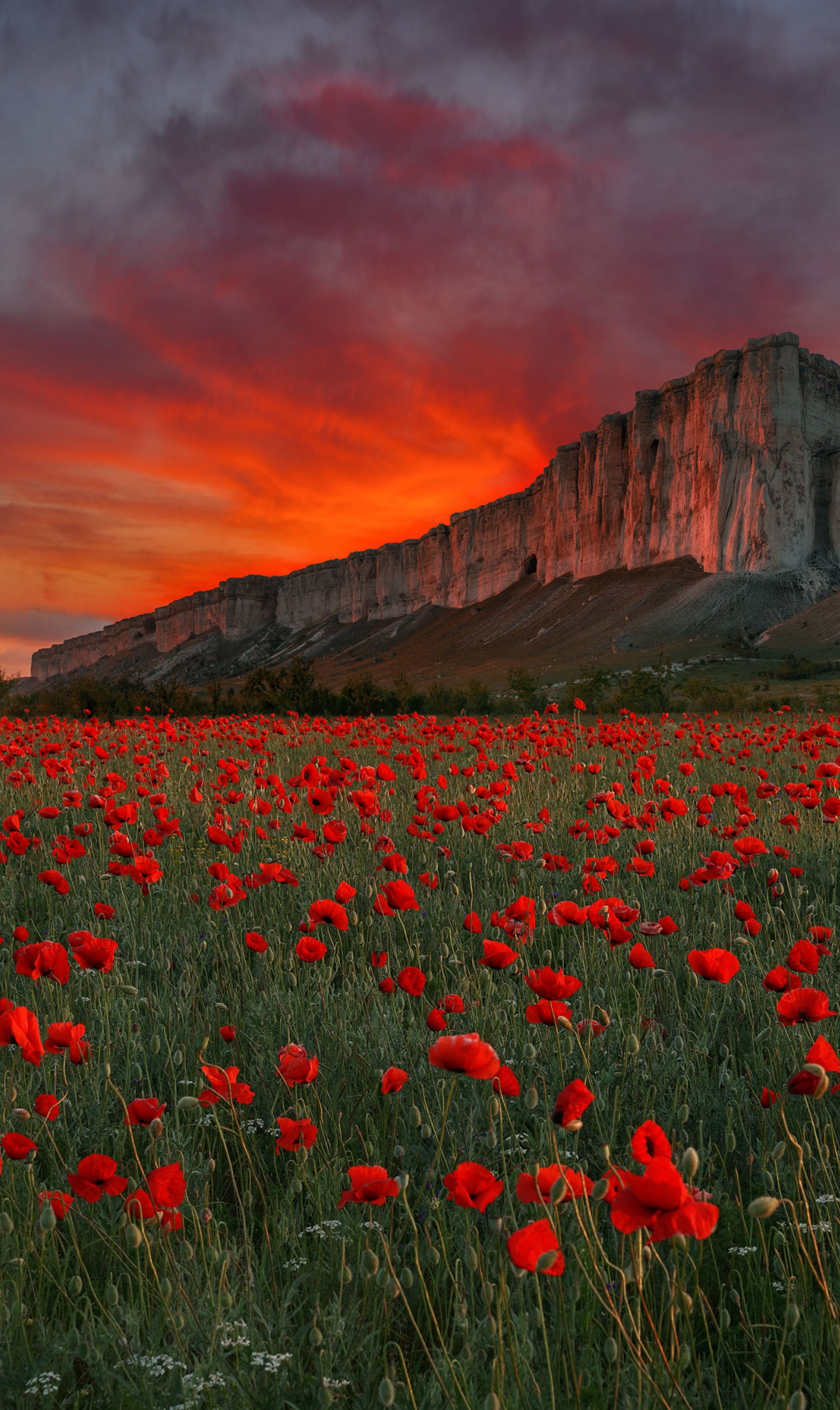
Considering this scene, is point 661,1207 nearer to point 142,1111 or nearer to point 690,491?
point 142,1111

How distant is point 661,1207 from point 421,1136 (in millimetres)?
1371

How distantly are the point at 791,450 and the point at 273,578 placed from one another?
125871mm

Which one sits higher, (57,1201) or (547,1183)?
(547,1183)

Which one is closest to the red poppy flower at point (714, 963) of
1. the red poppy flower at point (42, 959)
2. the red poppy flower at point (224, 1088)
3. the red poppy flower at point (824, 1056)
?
the red poppy flower at point (824, 1056)

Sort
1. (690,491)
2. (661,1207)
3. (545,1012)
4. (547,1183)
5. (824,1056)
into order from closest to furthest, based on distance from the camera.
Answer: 1. (661,1207)
2. (547,1183)
3. (824,1056)
4. (545,1012)
5. (690,491)

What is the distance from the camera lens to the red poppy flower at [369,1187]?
139 centimetres

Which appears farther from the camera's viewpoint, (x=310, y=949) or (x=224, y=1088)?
(x=310, y=949)

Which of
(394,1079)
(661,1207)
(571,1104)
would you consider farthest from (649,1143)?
(394,1079)

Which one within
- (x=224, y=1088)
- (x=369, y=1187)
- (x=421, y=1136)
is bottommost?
(x=421, y=1136)

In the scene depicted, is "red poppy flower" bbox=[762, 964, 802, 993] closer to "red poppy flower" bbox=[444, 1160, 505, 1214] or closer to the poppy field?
the poppy field

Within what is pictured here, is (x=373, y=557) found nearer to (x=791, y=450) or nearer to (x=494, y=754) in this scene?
(x=791, y=450)

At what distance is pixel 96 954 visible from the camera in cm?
231

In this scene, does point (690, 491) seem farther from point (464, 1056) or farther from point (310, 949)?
point (464, 1056)

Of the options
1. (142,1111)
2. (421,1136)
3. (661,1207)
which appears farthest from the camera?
(421,1136)
